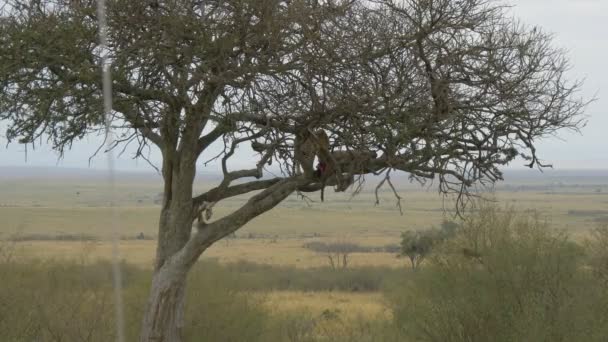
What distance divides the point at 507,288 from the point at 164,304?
18.2 feet

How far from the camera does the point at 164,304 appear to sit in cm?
950

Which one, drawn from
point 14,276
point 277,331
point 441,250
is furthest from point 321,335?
point 14,276

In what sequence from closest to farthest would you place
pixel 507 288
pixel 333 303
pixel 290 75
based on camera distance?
1. pixel 290 75
2. pixel 507 288
3. pixel 333 303

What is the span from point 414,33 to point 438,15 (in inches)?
14.1

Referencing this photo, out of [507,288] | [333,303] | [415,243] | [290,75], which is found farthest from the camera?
[415,243]

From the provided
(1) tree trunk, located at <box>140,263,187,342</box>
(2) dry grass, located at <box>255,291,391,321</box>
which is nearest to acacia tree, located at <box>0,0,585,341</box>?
(1) tree trunk, located at <box>140,263,187,342</box>

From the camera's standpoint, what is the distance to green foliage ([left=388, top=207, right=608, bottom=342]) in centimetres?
1141

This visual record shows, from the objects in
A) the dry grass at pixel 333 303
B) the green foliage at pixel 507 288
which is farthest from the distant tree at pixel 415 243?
the green foliage at pixel 507 288

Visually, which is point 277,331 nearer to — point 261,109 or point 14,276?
point 14,276

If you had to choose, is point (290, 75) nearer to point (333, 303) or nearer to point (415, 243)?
point (333, 303)

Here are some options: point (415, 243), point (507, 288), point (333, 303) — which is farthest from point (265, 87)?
point (415, 243)

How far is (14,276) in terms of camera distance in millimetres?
15078

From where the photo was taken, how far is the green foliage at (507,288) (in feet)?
37.4

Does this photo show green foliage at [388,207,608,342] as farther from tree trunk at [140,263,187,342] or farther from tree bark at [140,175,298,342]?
tree trunk at [140,263,187,342]
